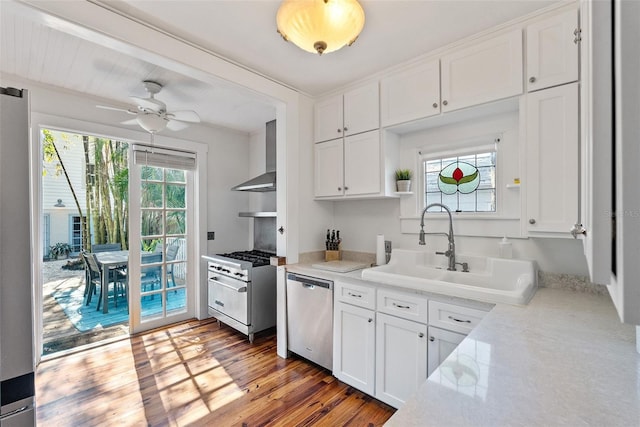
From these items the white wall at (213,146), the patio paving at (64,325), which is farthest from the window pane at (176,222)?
the patio paving at (64,325)

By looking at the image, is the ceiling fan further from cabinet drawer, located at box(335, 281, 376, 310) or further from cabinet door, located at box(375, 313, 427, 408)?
cabinet door, located at box(375, 313, 427, 408)

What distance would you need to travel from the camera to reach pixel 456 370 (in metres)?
0.84

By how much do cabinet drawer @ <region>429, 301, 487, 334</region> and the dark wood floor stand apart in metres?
0.74

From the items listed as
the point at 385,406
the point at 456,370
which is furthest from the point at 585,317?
the point at 385,406

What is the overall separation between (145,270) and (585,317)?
3.79m

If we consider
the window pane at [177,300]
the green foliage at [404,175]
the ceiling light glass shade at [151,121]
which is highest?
the ceiling light glass shade at [151,121]

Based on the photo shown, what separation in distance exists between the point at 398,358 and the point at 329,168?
170cm

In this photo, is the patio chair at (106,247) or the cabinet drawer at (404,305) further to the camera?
the patio chair at (106,247)

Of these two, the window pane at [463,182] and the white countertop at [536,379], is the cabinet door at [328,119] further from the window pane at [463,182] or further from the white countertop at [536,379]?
the white countertop at [536,379]

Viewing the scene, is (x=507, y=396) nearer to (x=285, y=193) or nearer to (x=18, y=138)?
(x=18, y=138)

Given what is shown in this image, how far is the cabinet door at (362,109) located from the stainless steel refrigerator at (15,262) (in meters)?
2.10

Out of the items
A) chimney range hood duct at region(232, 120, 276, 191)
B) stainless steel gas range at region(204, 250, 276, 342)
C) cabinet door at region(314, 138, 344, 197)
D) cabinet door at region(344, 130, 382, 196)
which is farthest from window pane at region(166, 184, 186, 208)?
cabinet door at region(344, 130, 382, 196)

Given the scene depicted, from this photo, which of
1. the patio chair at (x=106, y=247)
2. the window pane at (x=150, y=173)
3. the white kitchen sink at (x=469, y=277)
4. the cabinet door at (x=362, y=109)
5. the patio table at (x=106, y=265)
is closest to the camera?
the white kitchen sink at (x=469, y=277)

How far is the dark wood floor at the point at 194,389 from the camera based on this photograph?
1.87 metres
